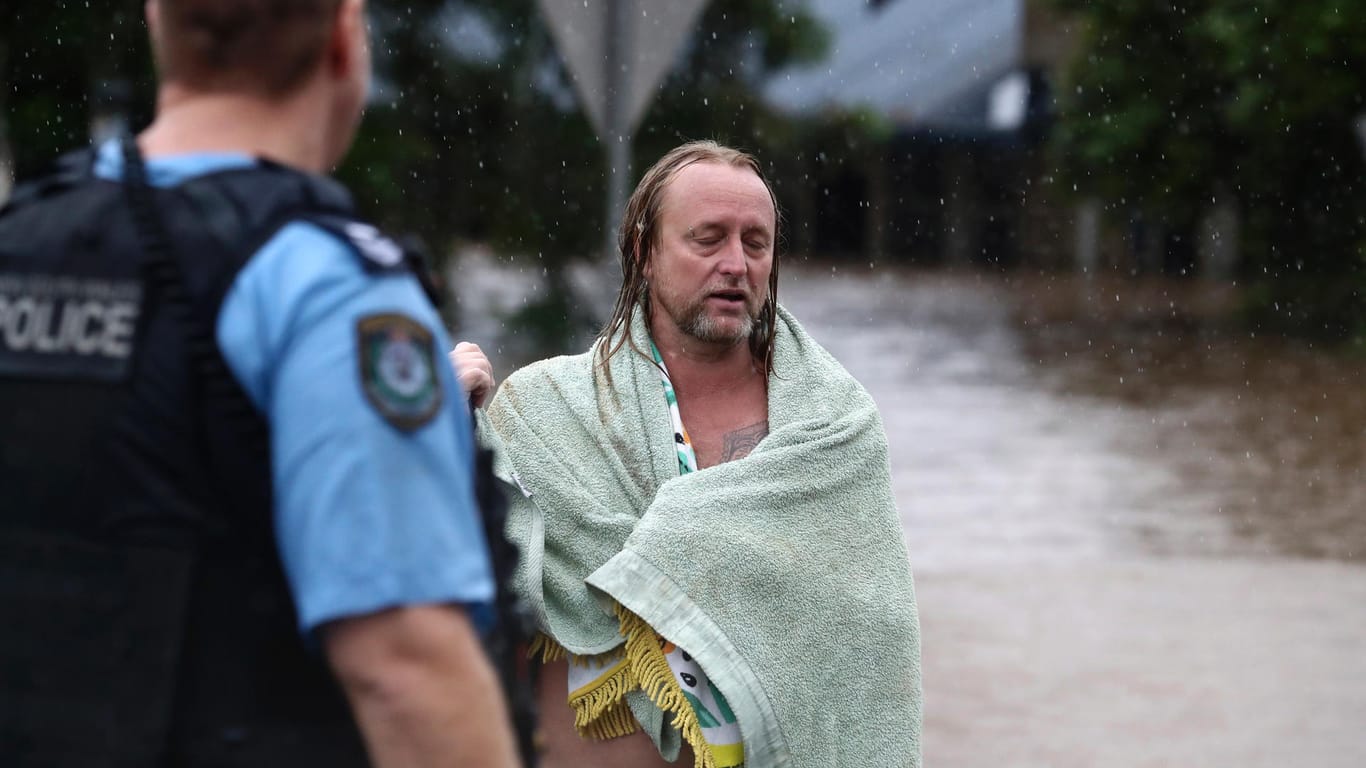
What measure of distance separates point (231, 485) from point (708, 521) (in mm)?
1558

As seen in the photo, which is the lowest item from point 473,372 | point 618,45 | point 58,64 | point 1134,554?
point 1134,554

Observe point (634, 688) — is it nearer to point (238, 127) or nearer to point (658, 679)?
point (658, 679)

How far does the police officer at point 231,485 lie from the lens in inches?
64.7

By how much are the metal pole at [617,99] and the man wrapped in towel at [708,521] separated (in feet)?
7.06

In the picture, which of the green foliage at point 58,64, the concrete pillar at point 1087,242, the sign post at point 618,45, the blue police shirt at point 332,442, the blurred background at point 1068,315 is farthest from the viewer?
the concrete pillar at point 1087,242

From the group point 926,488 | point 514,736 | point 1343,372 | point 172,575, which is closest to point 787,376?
point 514,736

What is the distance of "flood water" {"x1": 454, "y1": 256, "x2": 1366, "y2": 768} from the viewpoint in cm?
687

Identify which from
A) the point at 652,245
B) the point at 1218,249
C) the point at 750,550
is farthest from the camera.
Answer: the point at 1218,249

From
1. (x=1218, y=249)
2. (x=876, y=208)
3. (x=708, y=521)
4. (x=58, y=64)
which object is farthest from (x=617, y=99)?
(x=876, y=208)

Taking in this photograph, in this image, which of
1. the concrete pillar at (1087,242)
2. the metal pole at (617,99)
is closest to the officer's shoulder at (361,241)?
the metal pole at (617,99)

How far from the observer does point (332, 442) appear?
5.35 ft

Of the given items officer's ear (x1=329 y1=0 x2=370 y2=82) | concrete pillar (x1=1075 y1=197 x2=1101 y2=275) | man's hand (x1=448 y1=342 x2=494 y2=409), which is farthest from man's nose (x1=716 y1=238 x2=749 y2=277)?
concrete pillar (x1=1075 y1=197 x2=1101 y2=275)

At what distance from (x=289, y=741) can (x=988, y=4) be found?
6426cm

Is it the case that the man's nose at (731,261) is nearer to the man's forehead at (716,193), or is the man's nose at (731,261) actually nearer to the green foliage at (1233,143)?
the man's forehead at (716,193)
